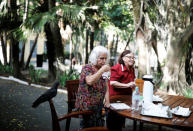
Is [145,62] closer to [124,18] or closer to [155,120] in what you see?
[155,120]

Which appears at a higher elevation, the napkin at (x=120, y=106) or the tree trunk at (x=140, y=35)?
the tree trunk at (x=140, y=35)

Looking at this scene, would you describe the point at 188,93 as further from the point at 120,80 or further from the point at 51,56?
the point at 51,56

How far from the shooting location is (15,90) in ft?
28.3

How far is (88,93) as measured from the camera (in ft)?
9.41

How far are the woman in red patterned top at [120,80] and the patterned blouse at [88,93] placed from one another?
0.73m

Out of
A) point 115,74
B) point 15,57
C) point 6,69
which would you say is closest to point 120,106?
point 115,74

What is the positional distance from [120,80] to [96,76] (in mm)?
1264

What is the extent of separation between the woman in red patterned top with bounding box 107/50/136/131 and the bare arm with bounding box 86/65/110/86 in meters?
0.95

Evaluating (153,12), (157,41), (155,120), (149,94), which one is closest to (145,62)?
(153,12)

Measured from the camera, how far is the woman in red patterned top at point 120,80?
3.59 meters

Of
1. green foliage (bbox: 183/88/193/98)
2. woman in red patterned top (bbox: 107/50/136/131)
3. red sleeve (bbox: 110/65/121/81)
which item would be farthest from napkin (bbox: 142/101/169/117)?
green foliage (bbox: 183/88/193/98)

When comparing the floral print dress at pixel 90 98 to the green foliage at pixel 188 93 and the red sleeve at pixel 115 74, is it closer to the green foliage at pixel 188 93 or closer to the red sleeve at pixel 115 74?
the red sleeve at pixel 115 74

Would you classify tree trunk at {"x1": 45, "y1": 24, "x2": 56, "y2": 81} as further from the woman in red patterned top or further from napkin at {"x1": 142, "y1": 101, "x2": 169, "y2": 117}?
napkin at {"x1": 142, "y1": 101, "x2": 169, "y2": 117}

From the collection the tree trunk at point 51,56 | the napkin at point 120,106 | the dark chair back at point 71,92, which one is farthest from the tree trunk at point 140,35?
the napkin at point 120,106
